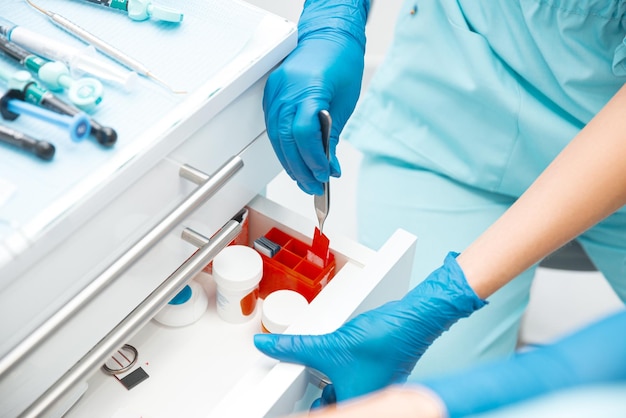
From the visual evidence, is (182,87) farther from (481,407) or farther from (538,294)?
(538,294)

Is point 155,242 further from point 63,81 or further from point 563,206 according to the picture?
point 563,206

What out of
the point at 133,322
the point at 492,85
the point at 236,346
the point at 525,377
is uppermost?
the point at 525,377

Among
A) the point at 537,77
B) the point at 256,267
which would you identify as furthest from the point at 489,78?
the point at 256,267

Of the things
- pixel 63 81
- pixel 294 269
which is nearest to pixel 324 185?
pixel 294 269

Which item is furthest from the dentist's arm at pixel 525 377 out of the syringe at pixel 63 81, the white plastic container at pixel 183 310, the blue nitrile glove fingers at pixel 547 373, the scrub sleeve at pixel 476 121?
the scrub sleeve at pixel 476 121

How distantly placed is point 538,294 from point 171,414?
93 cm

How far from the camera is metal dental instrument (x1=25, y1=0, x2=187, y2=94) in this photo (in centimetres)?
62

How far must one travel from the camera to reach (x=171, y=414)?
0.73 meters

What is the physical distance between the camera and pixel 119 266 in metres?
0.57

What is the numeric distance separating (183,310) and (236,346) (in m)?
0.07

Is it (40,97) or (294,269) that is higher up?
(40,97)

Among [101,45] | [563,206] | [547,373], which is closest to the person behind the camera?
[547,373]

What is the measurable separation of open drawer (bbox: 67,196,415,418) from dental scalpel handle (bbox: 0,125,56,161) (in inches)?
7.4

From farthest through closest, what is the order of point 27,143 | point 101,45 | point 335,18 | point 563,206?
point 335,18 → point 563,206 → point 101,45 → point 27,143
